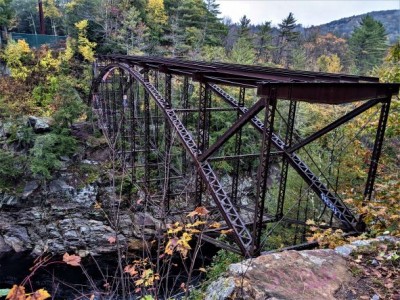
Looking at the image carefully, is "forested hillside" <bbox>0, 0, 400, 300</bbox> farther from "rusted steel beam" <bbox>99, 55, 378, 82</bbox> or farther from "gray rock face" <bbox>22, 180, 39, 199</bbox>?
"rusted steel beam" <bbox>99, 55, 378, 82</bbox>

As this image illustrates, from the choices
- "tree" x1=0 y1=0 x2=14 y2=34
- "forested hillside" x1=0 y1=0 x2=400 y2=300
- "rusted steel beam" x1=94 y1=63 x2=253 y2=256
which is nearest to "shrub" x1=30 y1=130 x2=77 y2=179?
"forested hillside" x1=0 y1=0 x2=400 y2=300

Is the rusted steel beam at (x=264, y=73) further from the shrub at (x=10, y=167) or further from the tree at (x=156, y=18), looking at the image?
the tree at (x=156, y=18)

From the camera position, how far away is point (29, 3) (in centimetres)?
3741

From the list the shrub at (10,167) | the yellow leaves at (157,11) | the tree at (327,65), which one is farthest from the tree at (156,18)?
the tree at (327,65)

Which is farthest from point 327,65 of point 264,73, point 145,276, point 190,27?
point 145,276

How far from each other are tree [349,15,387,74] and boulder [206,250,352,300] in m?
44.8

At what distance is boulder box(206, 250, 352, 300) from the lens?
10.6ft

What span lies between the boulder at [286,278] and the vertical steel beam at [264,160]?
3.47ft

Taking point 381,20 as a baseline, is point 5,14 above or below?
below

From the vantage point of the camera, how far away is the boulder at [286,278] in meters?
3.22

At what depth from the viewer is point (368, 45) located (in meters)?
43.5

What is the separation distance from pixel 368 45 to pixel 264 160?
47137 millimetres

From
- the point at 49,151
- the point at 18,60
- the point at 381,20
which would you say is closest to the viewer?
the point at 49,151

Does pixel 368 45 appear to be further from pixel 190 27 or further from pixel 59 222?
pixel 59 222
